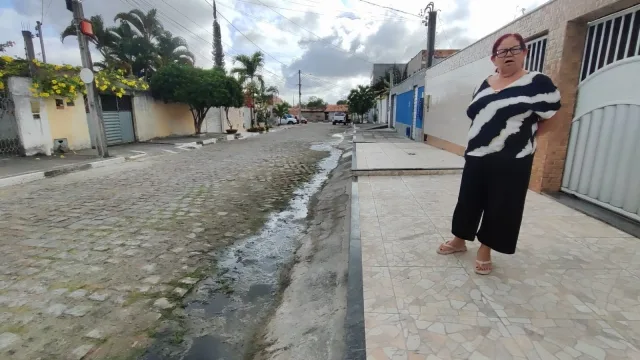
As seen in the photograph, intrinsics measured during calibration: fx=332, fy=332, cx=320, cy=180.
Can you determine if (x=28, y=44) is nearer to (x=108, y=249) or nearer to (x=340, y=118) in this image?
(x=108, y=249)

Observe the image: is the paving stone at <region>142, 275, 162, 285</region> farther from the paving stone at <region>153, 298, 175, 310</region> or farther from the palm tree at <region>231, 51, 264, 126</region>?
the palm tree at <region>231, 51, 264, 126</region>

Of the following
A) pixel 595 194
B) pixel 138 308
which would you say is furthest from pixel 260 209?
pixel 595 194

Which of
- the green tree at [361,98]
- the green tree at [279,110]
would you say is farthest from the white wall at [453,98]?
the green tree at [279,110]

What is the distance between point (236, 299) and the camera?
3.26 m

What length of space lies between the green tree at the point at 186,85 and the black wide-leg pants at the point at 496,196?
701 inches

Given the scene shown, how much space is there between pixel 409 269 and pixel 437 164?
5180 mm

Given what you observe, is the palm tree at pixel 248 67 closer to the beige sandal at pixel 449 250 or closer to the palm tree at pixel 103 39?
the palm tree at pixel 103 39

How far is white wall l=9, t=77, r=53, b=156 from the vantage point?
33.3 feet

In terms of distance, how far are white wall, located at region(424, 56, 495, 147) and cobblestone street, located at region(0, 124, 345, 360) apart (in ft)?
15.9

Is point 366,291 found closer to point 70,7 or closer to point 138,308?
point 138,308

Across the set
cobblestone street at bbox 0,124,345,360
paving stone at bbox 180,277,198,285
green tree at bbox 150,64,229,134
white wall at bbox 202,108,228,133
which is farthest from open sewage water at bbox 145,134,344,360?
white wall at bbox 202,108,228,133

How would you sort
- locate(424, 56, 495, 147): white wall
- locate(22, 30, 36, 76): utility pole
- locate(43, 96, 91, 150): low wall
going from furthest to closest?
1. locate(22, 30, 36, 76): utility pole
2. locate(43, 96, 91, 150): low wall
3. locate(424, 56, 495, 147): white wall

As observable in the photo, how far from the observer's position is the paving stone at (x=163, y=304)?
2.99 meters

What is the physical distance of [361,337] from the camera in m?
2.02
